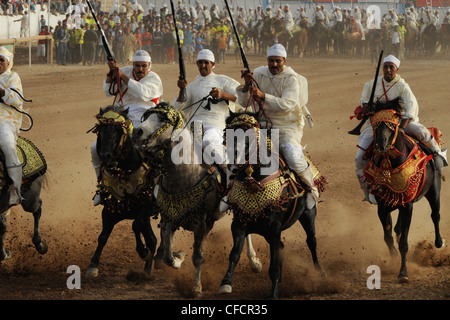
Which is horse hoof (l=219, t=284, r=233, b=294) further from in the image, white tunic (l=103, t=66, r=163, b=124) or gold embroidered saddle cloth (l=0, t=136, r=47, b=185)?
gold embroidered saddle cloth (l=0, t=136, r=47, b=185)

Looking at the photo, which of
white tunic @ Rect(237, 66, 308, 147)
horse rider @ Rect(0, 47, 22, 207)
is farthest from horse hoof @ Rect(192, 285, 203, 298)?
horse rider @ Rect(0, 47, 22, 207)

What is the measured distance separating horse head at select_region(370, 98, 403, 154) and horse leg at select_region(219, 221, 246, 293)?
2061 millimetres

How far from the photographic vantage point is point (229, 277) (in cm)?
848

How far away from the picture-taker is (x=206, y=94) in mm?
10477

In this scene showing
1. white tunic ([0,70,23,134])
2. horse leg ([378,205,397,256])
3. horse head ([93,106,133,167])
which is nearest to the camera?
horse head ([93,106,133,167])

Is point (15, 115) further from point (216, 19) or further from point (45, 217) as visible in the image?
point (216, 19)

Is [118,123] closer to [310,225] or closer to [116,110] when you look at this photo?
[116,110]

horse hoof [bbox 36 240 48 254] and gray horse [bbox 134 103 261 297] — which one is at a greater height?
gray horse [bbox 134 103 261 297]

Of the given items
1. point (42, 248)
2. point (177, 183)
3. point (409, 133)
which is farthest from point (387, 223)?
point (42, 248)

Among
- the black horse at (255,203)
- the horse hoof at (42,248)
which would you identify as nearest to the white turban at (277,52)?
the black horse at (255,203)

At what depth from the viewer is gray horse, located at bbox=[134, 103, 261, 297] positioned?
8.74 metres

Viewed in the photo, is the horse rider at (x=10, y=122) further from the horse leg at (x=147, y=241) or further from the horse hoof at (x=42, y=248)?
the horse leg at (x=147, y=241)

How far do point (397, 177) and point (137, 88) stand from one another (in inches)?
132

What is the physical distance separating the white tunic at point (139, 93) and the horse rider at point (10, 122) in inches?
45.4
